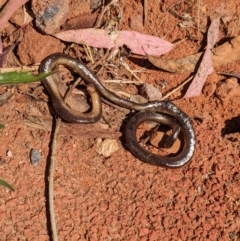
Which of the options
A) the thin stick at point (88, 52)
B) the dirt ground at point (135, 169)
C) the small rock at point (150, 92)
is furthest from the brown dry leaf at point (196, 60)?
→ the thin stick at point (88, 52)

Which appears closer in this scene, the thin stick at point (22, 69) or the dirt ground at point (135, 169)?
the dirt ground at point (135, 169)

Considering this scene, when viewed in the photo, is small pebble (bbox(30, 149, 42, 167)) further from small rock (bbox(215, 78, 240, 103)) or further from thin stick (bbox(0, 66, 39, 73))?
small rock (bbox(215, 78, 240, 103))

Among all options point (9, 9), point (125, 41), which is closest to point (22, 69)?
point (9, 9)

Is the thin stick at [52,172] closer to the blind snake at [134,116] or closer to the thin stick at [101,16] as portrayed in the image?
the blind snake at [134,116]

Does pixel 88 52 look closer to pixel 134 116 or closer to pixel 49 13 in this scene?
pixel 49 13

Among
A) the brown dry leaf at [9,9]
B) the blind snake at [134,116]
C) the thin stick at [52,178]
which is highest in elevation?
the brown dry leaf at [9,9]
